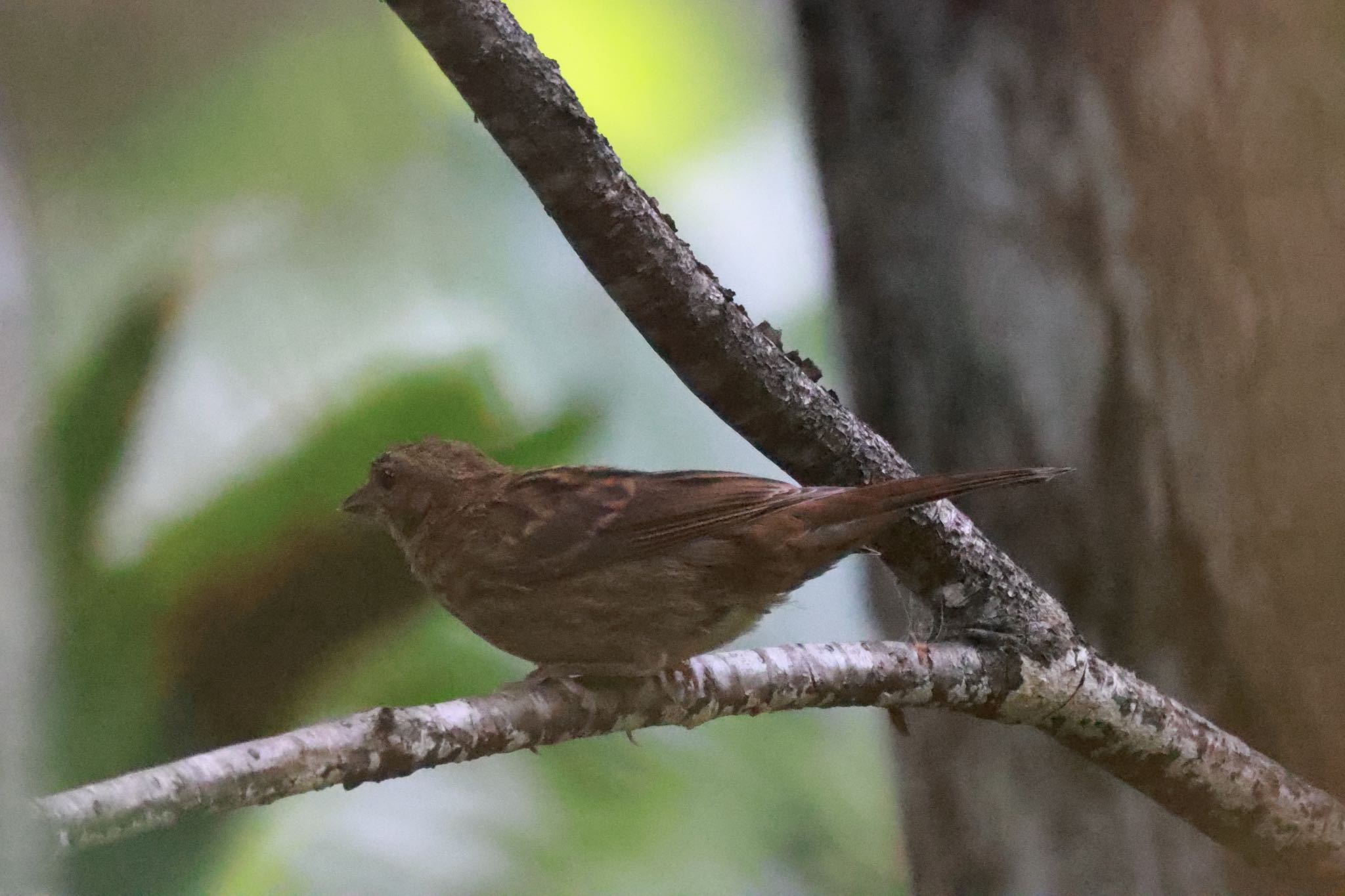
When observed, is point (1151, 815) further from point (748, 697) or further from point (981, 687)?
point (748, 697)

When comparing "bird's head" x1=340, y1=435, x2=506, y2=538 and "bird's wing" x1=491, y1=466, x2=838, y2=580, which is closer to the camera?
"bird's wing" x1=491, y1=466, x2=838, y2=580

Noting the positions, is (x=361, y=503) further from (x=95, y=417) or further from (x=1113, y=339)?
(x=1113, y=339)

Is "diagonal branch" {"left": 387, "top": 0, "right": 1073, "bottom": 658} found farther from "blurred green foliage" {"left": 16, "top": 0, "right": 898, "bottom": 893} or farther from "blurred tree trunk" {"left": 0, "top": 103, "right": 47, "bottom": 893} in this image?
"blurred green foliage" {"left": 16, "top": 0, "right": 898, "bottom": 893}

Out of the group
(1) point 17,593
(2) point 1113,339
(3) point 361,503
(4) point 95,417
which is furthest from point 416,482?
(2) point 1113,339

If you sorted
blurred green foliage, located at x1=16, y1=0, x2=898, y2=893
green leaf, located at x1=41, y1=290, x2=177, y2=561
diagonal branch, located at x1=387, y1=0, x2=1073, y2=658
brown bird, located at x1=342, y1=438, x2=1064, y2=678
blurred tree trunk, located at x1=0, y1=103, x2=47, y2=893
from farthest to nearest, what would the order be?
blurred green foliage, located at x1=16, y1=0, x2=898, y2=893 < green leaf, located at x1=41, y1=290, x2=177, y2=561 < brown bird, located at x1=342, y1=438, x2=1064, y2=678 < diagonal branch, located at x1=387, y1=0, x2=1073, y2=658 < blurred tree trunk, located at x1=0, y1=103, x2=47, y2=893

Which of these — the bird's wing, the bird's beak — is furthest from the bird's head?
the bird's wing

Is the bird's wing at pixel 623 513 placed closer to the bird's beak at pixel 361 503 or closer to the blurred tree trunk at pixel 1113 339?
the bird's beak at pixel 361 503

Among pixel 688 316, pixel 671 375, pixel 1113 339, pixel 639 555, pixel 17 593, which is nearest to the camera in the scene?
pixel 17 593

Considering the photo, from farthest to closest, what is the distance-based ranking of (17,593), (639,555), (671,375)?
(671,375), (639,555), (17,593)
